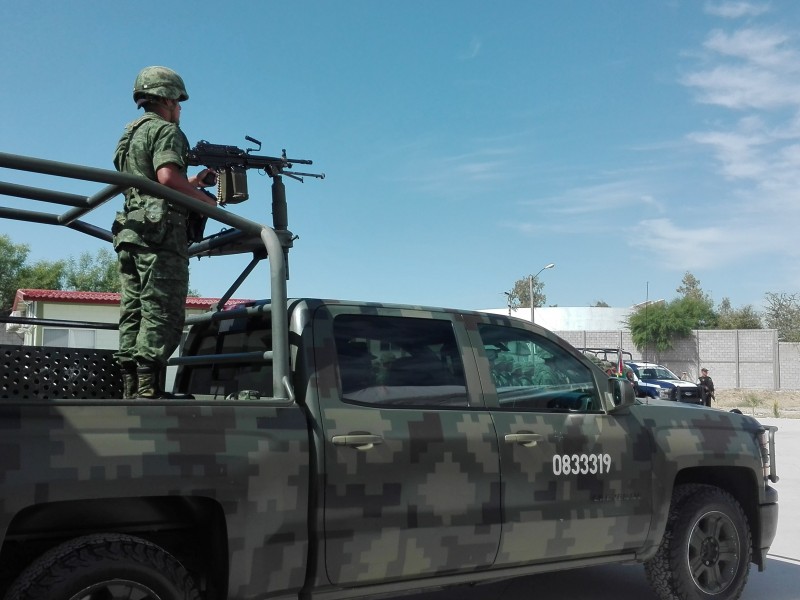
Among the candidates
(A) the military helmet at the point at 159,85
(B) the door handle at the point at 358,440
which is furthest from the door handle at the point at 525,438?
(A) the military helmet at the point at 159,85

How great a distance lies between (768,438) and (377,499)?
3264 mm

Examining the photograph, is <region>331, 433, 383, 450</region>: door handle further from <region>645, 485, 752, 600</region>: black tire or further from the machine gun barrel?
the machine gun barrel

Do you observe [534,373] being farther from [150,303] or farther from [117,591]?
[117,591]

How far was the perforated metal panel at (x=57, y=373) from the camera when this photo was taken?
4254 millimetres

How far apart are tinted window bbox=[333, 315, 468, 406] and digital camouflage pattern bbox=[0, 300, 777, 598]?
44 millimetres

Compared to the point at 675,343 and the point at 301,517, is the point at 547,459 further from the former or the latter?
the point at 675,343

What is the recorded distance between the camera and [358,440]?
141 inches

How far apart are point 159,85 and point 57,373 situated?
1.55 m

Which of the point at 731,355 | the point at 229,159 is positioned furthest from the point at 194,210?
the point at 731,355

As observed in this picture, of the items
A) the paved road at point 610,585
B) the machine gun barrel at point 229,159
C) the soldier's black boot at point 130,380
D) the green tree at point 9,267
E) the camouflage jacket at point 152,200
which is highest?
the green tree at point 9,267

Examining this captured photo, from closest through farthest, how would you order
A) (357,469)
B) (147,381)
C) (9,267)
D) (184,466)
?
(184,466), (357,469), (147,381), (9,267)

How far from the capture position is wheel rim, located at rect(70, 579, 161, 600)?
292 cm

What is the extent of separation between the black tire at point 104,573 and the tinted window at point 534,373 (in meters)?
1.79

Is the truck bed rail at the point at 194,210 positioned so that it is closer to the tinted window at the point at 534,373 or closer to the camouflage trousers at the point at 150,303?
→ the camouflage trousers at the point at 150,303
